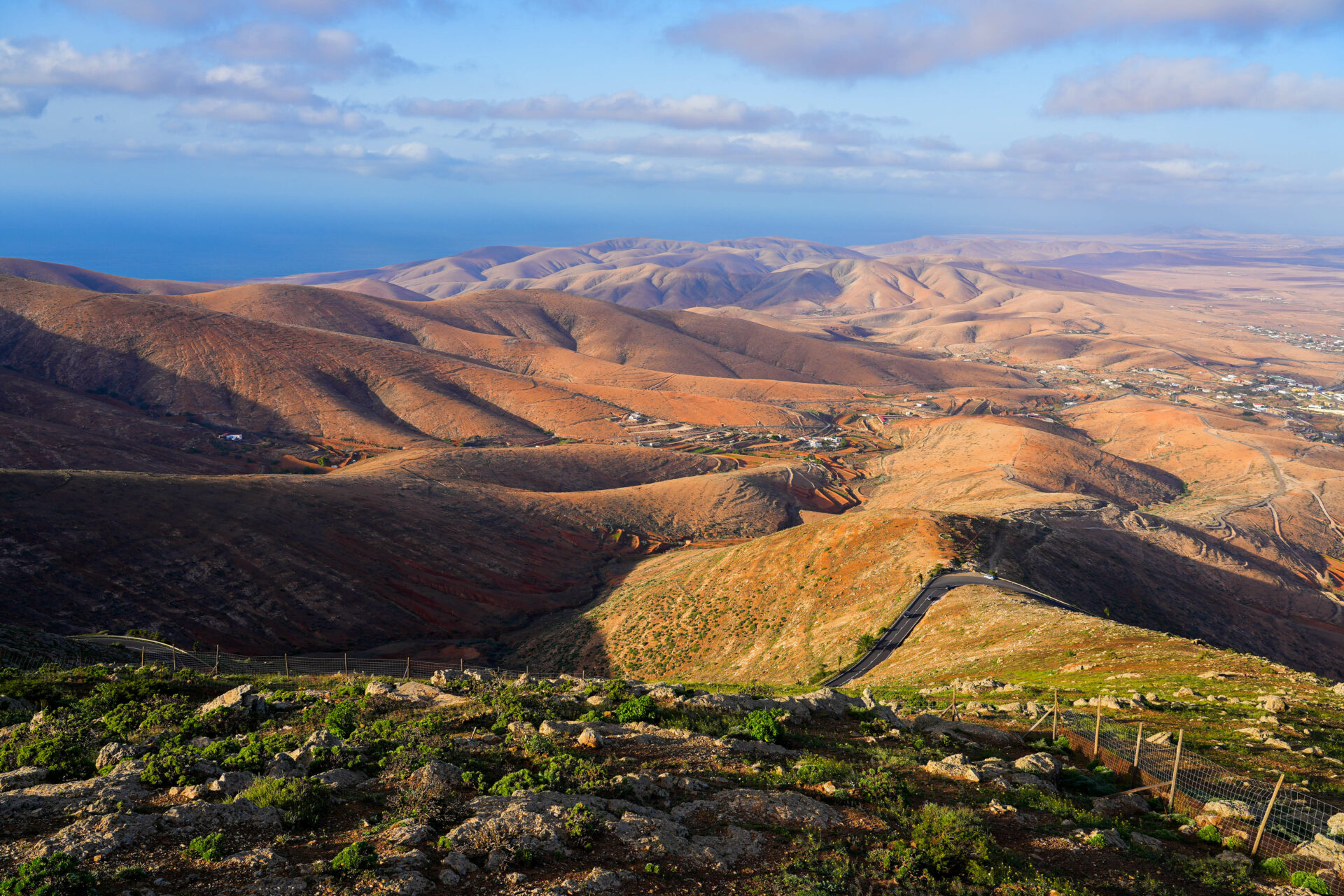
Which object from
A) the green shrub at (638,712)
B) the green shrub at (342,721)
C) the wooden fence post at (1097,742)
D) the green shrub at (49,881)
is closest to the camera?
the green shrub at (49,881)

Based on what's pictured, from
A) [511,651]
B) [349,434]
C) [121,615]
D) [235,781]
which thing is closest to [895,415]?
[349,434]

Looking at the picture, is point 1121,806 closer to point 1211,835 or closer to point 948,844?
point 1211,835

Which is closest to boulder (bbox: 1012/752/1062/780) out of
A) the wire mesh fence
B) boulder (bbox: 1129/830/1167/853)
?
boulder (bbox: 1129/830/1167/853)

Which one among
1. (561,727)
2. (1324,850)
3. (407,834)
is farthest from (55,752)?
(1324,850)

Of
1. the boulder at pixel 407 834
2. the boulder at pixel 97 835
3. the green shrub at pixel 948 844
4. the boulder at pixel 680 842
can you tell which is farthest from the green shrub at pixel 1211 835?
the boulder at pixel 97 835

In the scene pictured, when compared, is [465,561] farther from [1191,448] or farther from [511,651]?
[1191,448]

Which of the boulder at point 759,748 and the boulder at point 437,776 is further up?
the boulder at point 437,776

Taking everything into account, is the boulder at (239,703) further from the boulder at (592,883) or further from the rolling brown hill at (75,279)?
the rolling brown hill at (75,279)

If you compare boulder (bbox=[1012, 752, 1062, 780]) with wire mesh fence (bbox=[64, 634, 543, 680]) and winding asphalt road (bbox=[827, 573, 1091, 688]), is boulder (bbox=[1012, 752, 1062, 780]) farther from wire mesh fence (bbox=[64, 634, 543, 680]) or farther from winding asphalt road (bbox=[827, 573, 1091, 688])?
winding asphalt road (bbox=[827, 573, 1091, 688])
